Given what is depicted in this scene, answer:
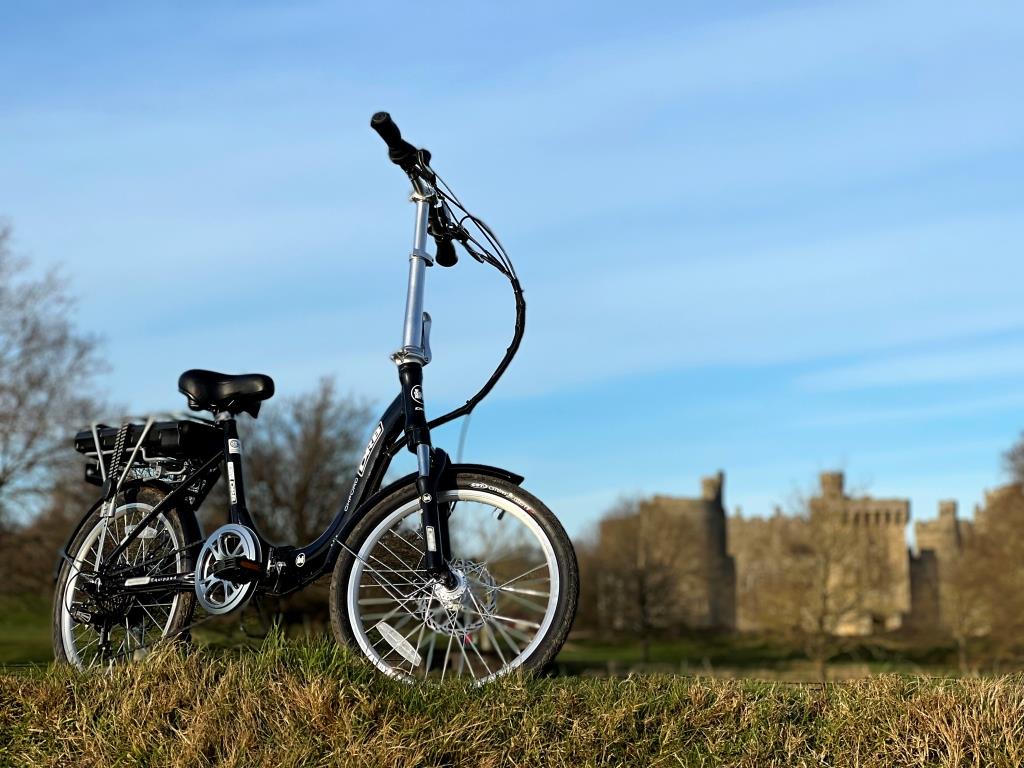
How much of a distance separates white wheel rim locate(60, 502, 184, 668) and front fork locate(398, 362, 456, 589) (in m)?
1.43

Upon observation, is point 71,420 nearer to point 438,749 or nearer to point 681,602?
point 438,749

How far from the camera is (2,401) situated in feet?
77.2

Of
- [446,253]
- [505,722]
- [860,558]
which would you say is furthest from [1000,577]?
[505,722]

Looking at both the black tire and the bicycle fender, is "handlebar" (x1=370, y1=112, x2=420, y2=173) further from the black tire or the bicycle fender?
the black tire

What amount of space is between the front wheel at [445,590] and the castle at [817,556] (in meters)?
40.3

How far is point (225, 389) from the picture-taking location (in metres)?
5.30

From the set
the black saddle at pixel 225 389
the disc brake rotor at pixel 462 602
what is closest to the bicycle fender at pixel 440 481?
the disc brake rotor at pixel 462 602

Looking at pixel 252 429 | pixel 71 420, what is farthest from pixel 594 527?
pixel 71 420

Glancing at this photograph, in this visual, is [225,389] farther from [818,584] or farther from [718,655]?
[718,655]

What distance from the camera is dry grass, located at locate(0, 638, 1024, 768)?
13.3ft

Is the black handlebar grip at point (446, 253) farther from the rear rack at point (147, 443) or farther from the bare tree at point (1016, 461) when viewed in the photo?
the bare tree at point (1016, 461)

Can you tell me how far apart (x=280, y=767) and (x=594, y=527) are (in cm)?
6261

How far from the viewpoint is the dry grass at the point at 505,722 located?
→ 407 centimetres

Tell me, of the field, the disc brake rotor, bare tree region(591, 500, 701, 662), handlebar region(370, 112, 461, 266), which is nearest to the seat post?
the disc brake rotor
